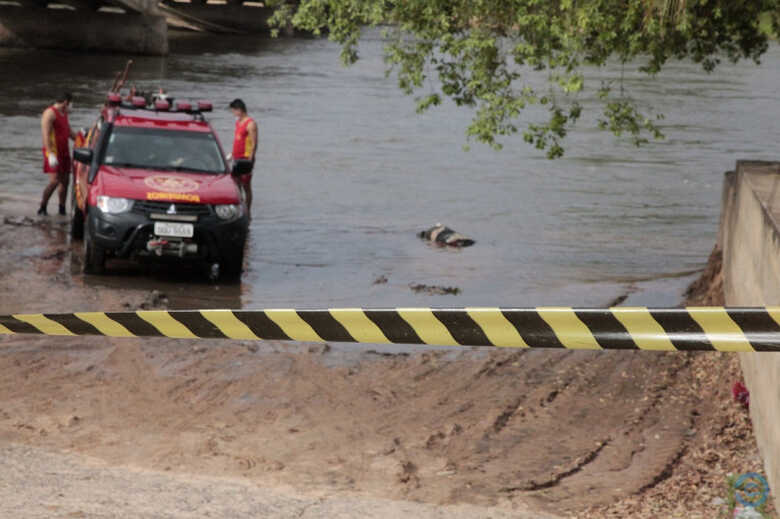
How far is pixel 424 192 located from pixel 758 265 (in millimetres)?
14573

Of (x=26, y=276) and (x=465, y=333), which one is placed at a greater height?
(x=465, y=333)

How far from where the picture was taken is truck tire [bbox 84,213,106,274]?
513 inches

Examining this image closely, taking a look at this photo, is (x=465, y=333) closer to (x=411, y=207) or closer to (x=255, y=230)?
(x=255, y=230)

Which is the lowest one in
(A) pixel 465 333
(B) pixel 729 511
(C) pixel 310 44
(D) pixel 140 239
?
(C) pixel 310 44

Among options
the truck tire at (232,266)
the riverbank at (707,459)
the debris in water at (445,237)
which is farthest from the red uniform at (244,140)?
the riverbank at (707,459)

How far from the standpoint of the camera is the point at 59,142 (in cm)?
1677

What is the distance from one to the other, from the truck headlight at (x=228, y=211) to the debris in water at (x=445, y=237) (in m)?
4.68

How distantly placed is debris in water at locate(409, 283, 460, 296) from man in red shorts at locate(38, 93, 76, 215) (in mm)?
5536

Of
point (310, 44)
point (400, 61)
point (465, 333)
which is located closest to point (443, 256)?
point (400, 61)

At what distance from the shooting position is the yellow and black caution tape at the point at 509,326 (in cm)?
443

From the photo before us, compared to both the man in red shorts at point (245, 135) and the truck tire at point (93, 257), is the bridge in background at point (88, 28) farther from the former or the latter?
the truck tire at point (93, 257)

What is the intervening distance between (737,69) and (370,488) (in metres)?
53.3

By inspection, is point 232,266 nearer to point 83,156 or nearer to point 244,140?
point 83,156

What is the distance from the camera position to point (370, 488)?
6.93 metres
